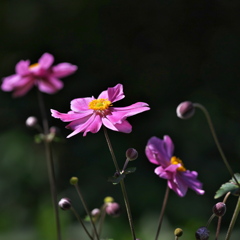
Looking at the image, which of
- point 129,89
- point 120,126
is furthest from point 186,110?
point 129,89

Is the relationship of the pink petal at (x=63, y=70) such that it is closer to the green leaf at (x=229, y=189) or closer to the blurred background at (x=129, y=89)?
the green leaf at (x=229, y=189)

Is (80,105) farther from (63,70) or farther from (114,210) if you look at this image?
(114,210)

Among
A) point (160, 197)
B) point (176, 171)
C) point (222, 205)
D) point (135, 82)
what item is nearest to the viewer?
point (222, 205)

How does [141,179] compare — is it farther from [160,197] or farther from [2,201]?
[2,201]

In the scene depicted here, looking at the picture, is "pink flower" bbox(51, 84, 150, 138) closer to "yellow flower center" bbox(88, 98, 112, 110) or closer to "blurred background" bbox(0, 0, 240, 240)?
"yellow flower center" bbox(88, 98, 112, 110)

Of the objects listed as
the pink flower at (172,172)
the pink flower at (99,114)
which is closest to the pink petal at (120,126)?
the pink flower at (99,114)

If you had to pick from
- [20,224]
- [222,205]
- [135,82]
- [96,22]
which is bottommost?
[222,205]

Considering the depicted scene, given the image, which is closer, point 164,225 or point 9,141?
point 164,225

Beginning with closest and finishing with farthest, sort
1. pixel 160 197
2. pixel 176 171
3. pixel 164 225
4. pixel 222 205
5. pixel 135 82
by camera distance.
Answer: pixel 222 205, pixel 176 171, pixel 164 225, pixel 160 197, pixel 135 82

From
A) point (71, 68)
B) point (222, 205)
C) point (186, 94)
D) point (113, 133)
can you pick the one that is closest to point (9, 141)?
point (113, 133)
